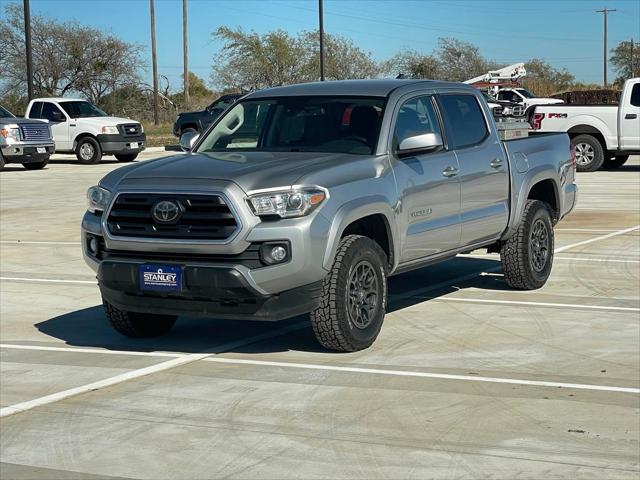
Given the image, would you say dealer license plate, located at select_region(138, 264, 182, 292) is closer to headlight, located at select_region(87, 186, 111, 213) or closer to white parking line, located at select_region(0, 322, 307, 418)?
white parking line, located at select_region(0, 322, 307, 418)

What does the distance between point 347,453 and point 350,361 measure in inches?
78.6

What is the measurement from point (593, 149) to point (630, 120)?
1.04 m

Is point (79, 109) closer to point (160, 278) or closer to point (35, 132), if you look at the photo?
point (35, 132)

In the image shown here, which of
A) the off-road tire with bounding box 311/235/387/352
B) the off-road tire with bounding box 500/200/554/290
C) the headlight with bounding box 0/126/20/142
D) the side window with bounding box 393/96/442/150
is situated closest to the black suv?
the headlight with bounding box 0/126/20/142

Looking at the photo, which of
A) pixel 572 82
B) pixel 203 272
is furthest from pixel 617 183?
pixel 572 82

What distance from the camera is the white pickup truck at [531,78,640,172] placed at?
24.0 metres

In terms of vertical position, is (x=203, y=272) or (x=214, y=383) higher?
(x=203, y=272)

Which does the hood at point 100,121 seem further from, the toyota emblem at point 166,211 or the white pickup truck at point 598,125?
the toyota emblem at point 166,211

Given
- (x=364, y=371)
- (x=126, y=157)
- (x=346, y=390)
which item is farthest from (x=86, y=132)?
(x=346, y=390)

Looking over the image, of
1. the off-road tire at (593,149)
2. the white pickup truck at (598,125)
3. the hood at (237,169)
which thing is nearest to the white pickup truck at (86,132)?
the white pickup truck at (598,125)

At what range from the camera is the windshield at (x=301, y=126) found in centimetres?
834

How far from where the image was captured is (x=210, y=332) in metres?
8.63

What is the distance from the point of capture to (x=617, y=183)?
71.0 ft

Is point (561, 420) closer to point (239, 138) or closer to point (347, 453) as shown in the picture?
point (347, 453)
